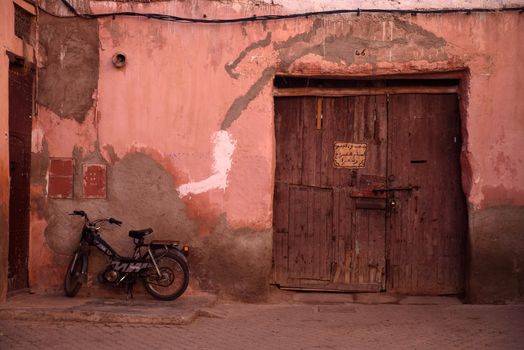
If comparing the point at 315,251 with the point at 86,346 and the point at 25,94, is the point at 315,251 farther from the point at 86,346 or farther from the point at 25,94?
the point at 25,94

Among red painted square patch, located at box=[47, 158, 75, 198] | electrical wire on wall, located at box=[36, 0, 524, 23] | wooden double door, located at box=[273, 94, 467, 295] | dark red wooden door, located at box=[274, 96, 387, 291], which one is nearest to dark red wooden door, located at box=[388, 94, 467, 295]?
wooden double door, located at box=[273, 94, 467, 295]

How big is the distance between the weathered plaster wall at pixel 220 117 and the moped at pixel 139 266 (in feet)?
1.01

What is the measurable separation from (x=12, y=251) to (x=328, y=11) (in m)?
4.62

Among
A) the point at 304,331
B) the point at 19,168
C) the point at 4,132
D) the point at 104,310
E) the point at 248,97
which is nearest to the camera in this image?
the point at 304,331

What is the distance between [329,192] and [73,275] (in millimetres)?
3237

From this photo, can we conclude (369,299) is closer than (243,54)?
No

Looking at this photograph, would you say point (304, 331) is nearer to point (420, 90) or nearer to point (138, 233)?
point (138, 233)

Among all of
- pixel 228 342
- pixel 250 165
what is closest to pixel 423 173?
pixel 250 165

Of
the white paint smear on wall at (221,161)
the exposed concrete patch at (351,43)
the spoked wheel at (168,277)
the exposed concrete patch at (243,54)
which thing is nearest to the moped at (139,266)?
the spoked wheel at (168,277)

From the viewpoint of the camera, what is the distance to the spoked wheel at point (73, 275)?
25.5 feet

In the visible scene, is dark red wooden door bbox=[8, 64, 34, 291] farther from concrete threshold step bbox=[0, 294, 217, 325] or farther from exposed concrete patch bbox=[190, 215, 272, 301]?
exposed concrete patch bbox=[190, 215, 272, 301]

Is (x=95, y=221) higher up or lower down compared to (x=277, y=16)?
lower down

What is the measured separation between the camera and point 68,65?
321 inches

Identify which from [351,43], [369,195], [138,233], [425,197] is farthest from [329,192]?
[138,233]
